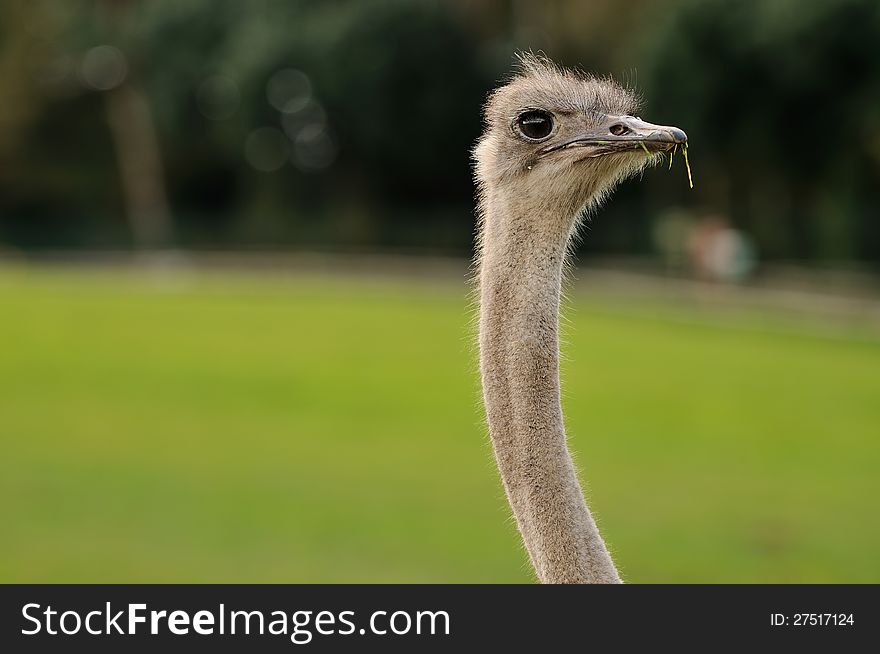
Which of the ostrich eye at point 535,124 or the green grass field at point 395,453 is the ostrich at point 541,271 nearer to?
the ostrich eye at point 535,124

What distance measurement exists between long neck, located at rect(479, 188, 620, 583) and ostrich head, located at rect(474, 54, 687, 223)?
62 millimetres

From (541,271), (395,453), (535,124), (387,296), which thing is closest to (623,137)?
(535,124)

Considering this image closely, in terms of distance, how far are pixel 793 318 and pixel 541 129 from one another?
803 inches

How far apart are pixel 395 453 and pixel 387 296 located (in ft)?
55.0

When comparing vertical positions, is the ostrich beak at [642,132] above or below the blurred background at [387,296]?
below

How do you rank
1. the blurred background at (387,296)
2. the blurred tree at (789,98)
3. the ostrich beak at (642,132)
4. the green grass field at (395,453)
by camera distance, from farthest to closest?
the blurred tree at (789,98) < the blurred background at (387,296) < the green grass field at (395,453) < the ostrich beak at (642,132)

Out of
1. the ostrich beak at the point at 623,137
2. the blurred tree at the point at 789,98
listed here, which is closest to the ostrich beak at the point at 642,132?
the ostrich beak at the point at 623,137

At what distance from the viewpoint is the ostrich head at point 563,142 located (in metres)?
2.62

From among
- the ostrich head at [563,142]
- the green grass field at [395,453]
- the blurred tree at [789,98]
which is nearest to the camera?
the ostrich head at [563,142]

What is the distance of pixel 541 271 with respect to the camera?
2580mm

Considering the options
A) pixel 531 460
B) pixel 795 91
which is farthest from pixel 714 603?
pixel 795 91

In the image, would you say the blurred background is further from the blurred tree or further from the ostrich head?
the ostrich head

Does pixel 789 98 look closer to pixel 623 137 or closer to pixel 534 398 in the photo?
pixel 623 137

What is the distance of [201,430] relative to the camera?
14.2 m
